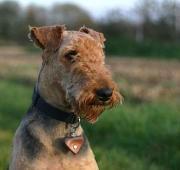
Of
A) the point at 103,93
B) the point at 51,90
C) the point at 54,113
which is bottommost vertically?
the point at 54,113

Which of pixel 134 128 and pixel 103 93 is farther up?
pixel 103 93

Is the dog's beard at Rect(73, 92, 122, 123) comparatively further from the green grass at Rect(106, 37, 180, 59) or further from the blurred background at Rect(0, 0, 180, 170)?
the green grass at Rect(106, 37, 180, 59)

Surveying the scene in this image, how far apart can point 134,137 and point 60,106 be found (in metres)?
4.48

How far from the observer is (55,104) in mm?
4730

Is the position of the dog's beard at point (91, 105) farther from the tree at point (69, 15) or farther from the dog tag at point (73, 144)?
the tree at point (69, 15)

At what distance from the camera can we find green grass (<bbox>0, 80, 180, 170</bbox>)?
7.70 meters

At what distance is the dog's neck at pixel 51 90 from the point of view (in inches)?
182

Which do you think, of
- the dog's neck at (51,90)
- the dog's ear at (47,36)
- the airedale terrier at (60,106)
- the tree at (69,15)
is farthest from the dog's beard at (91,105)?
the tree at (69,15)

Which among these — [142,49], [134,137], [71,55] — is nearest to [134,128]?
[134,137]

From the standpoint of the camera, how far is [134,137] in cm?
908

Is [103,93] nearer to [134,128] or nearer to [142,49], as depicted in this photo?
[134,128]

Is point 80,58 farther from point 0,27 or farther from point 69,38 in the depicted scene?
point 0,27

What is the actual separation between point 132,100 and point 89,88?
9.07m

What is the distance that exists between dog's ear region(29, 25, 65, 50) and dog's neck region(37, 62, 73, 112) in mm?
179
